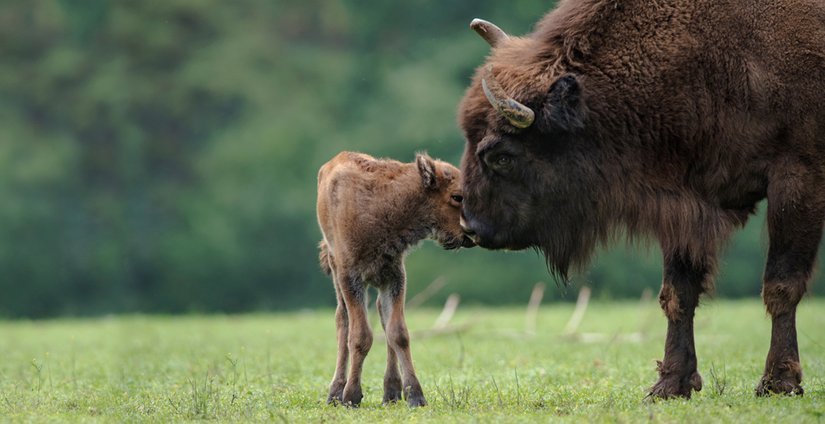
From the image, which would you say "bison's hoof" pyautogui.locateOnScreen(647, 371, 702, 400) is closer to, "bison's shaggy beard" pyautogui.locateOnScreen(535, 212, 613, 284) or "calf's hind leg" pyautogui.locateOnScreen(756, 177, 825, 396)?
"calf's hind leg" pyautogui.locateOnScreen(756, 177, 825, 396)

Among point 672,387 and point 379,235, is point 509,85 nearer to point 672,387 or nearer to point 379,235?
point 379,235

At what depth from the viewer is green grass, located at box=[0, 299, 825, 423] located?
8148 millimetres

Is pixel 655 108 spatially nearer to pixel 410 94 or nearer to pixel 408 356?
pixel 408 356

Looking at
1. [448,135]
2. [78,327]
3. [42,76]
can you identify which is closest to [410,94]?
[448,135]

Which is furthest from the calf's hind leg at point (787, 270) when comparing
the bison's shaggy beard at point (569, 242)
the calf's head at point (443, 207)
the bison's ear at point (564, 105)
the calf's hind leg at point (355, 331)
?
the calf's hind leg at point (355, 331)

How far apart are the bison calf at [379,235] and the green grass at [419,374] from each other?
1.21 feet

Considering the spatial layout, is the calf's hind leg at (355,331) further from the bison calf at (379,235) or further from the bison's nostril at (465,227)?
the bison's nostril at (465,227)

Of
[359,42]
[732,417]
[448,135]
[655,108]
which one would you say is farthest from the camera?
[359,42]

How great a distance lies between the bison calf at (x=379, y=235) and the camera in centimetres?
906

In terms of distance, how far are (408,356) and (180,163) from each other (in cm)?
2863

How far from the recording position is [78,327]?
74.3 feet

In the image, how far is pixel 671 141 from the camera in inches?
347

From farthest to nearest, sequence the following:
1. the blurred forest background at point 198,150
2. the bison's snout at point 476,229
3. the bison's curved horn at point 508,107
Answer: the blurred forest background at point 198,150 < the bison's snout at point 476,229 < the bison's curved horn at point 508,107

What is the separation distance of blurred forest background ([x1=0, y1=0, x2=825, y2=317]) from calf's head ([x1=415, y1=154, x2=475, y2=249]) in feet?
75.5
